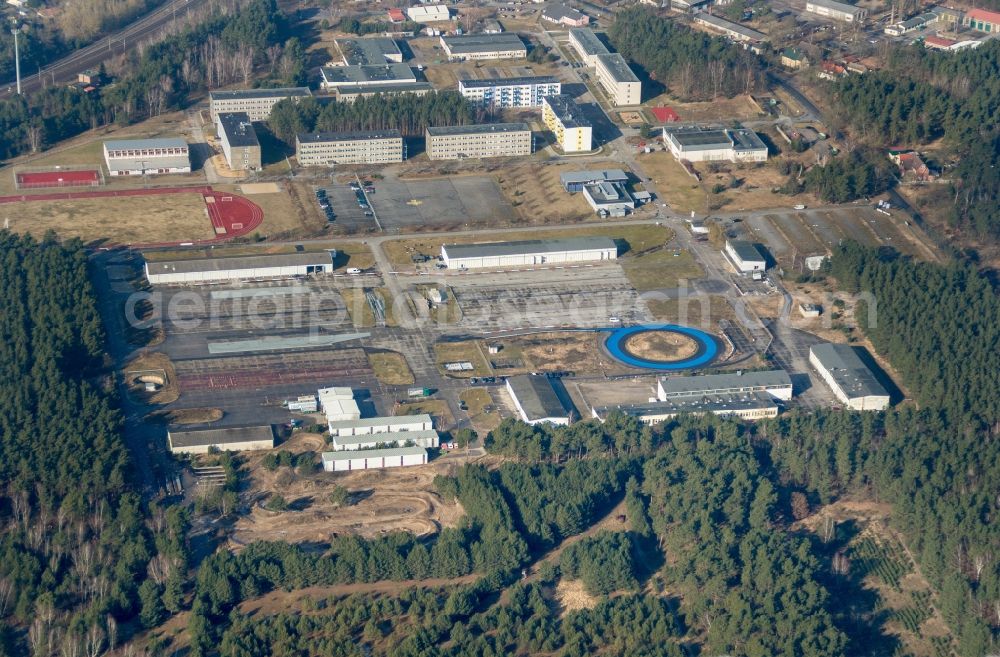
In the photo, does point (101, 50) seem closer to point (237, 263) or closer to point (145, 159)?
point (145, 159)

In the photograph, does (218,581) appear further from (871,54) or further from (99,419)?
(871,54)

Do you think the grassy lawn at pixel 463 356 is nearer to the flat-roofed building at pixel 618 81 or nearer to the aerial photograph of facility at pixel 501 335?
the aerial photograph of facility at pixel 501 335

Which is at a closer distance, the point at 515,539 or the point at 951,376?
the point at 515,539

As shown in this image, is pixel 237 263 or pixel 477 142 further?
pixel 477 142

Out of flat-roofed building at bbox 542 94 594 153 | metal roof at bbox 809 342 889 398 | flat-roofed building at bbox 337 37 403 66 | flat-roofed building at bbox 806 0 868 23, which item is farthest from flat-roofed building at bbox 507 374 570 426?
flat-roofed building at bbox 806 0 868 23

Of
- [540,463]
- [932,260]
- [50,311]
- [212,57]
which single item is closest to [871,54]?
[932,260]

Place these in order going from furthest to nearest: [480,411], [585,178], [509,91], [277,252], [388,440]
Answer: [509,91]
[585,178]
[277,252]
[480,411]
[388,440]

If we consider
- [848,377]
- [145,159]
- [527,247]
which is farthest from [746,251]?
[145,159]
